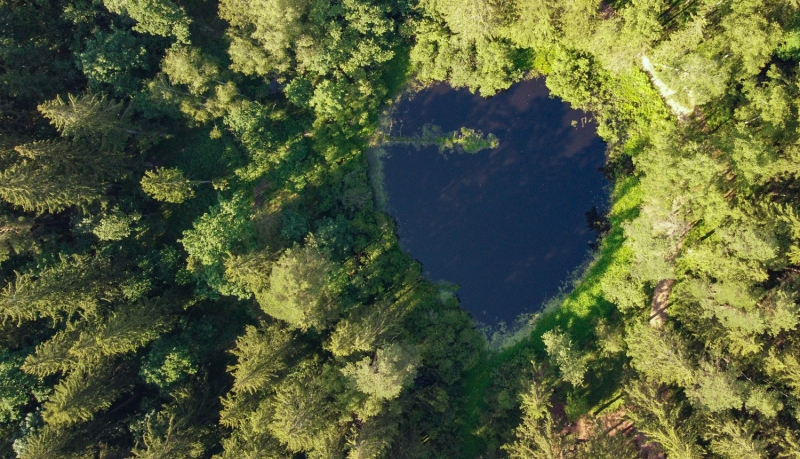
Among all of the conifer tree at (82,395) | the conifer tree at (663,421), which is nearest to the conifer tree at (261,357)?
the conifer tree at (82,395)

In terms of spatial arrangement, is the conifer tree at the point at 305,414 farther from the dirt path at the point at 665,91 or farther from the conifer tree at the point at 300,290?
the dirt path at the point at 665,91

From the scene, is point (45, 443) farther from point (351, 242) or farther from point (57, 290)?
point (351, 242)

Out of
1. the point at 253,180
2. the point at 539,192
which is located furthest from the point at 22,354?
the point at 539,192

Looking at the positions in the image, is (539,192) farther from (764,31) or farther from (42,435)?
(42,435)

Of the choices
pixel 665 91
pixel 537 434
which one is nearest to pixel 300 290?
pixel 537 434

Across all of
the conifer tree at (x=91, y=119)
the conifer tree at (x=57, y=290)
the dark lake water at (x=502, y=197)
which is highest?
the conifer tree at (x=91, y=119)

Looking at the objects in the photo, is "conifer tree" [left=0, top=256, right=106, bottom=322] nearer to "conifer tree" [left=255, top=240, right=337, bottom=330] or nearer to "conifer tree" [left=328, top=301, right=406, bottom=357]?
"conifer tree" [left=255, top=240, right=337, bottom=330]
